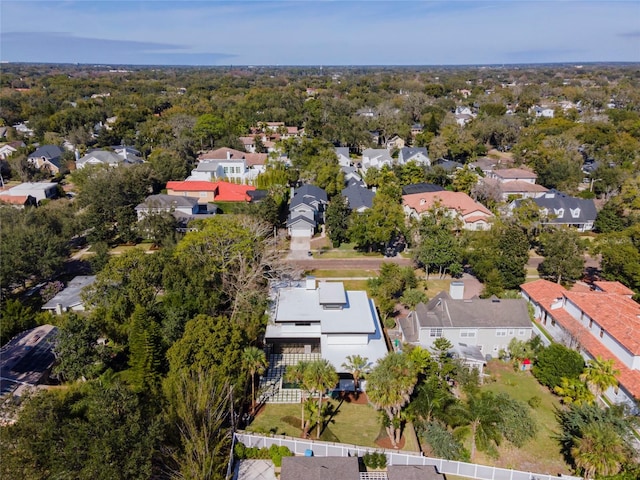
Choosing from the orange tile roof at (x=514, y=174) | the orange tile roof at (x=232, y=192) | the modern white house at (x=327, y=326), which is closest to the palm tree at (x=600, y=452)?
the modern white house at (x=327, y=326)

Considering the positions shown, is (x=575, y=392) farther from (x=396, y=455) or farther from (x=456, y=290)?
(x=396, y=455)

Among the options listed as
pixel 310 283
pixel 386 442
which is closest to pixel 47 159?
pixel 310 283

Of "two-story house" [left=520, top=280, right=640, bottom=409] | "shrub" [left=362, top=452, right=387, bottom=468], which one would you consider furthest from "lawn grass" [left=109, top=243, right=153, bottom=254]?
"two-story house" [left=520, top=280, right=640, bottom=409]

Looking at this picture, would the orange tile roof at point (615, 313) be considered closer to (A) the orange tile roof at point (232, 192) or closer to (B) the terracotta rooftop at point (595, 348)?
(B) the terracotta rooftop at point (595, 348)

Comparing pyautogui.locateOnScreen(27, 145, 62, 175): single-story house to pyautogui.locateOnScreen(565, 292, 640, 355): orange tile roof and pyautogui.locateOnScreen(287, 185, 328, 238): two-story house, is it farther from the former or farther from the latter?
pyautogui.locateOnScreen(565, 292, 640, 355): orange tile roof

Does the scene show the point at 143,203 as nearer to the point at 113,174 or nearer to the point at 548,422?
the point at 113,174

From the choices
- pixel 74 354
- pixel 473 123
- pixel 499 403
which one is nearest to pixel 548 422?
pixel 499 403
